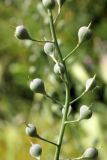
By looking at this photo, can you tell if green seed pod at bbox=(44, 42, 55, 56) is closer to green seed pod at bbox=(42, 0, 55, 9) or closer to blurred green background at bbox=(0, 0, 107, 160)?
green seed pod at bbox=(42, 0, 55, 9)

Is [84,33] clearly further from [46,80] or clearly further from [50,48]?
[46,80]

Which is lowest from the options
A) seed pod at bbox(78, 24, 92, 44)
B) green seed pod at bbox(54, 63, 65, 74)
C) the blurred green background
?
green seed pod at bbox(54, 63, 65, 74)

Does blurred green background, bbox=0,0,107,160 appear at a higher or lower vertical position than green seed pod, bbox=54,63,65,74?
higher

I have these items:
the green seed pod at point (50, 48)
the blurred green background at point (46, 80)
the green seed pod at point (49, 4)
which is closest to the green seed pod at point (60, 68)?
the green seed pod at point (50, 48)

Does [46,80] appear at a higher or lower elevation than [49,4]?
higher

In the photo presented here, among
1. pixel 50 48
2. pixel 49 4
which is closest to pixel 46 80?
pixel 50 48

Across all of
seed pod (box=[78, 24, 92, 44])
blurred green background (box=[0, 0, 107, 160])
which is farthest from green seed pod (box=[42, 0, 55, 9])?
blurred green background (box=[0, 0, 107, 160])

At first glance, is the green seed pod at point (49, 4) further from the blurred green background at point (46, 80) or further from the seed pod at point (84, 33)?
the blurred green background at point (46, 80)

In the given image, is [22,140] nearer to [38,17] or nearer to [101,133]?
[101,133]

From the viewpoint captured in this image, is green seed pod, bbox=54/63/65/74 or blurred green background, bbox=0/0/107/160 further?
blurred green background, bbox=0/0/107/160
